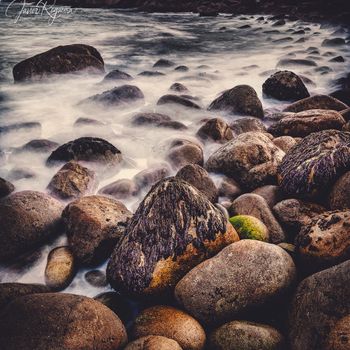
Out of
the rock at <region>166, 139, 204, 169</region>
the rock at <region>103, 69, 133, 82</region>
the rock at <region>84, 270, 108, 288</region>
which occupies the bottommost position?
the rock at <region>84, 270, 108, 288</region>

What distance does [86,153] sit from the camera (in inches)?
156

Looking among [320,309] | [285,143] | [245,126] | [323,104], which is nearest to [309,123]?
[285,143]

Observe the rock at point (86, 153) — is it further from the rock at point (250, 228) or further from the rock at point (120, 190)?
the rock at point (250, 228)

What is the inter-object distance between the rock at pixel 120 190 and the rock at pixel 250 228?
129cm

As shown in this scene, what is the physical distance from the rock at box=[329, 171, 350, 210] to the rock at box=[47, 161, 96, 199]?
2.36 metres

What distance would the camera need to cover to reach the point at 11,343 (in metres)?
1.79

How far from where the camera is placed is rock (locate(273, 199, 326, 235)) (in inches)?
110

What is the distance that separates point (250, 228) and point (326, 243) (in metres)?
0.61

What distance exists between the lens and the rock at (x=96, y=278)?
262cm

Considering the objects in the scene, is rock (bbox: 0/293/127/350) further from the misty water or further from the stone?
the stone

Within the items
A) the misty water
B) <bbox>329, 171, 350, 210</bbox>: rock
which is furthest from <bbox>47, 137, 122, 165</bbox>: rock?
<bbox>329, 171, 350, 210</bbox>: rock

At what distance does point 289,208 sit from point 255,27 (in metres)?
16.1

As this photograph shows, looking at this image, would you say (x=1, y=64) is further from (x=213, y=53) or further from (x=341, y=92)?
(x=341, y=92)

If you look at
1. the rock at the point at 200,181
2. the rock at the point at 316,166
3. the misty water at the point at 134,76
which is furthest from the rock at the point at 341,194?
the misty water at the point at 134,76
